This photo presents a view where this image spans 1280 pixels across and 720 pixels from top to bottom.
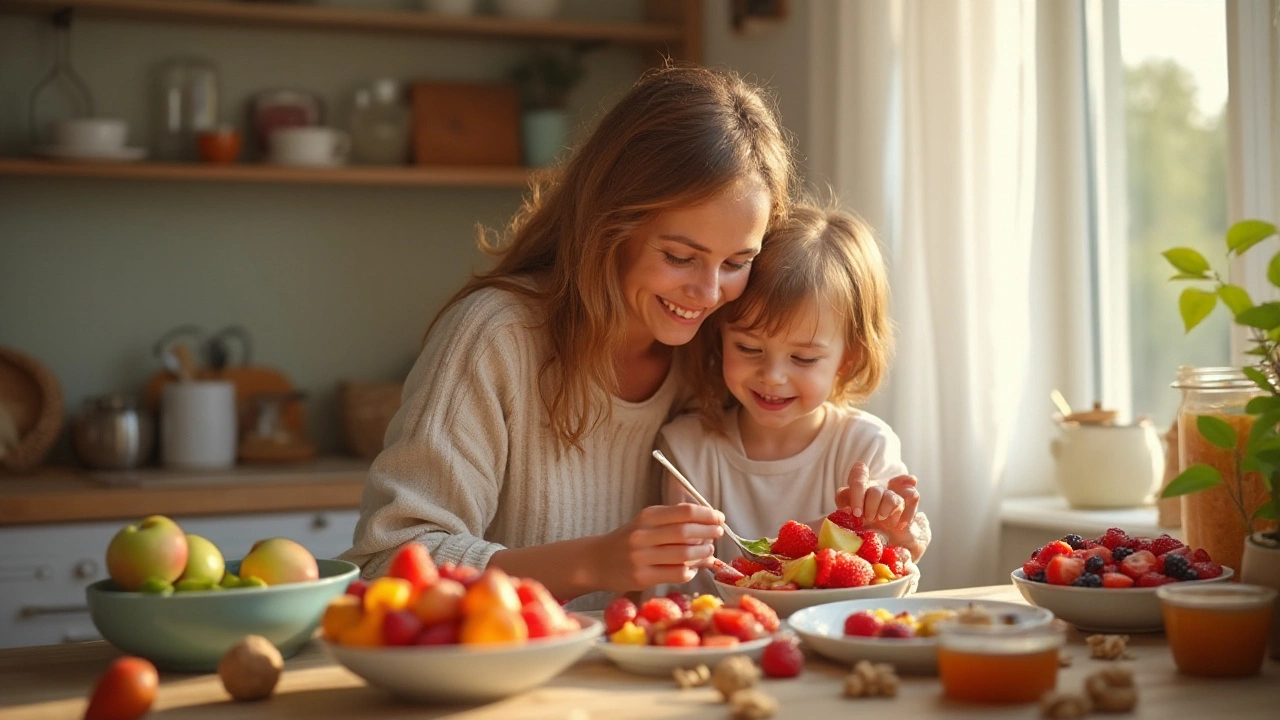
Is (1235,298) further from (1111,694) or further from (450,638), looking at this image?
(450,638)

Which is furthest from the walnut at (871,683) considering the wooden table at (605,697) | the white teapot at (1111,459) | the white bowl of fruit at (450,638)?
the white teapot at (1111,459)

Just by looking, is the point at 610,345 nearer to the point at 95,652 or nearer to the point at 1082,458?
the point at 95,652

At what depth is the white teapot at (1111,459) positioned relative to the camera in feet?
8.38

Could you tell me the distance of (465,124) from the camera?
12.3 feet

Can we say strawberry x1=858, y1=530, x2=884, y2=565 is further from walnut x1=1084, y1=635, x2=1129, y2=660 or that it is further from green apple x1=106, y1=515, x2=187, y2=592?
green apple x1=106, y1=515, x2=187, y2=592

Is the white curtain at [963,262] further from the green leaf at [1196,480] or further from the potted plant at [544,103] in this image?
the green leaf at [1196,480]

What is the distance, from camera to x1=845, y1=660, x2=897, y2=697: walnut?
1146 mm

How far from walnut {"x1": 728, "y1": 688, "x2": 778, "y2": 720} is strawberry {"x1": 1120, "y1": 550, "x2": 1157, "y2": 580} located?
52cm

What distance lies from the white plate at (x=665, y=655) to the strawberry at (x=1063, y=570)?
37 centimetres

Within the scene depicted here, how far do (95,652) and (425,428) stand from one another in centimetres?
54

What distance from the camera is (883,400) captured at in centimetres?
290

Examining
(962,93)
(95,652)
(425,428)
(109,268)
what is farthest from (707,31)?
(95,652)

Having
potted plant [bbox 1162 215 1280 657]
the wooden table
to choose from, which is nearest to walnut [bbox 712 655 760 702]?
the wooden table

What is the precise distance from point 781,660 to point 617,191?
0.85 meters
